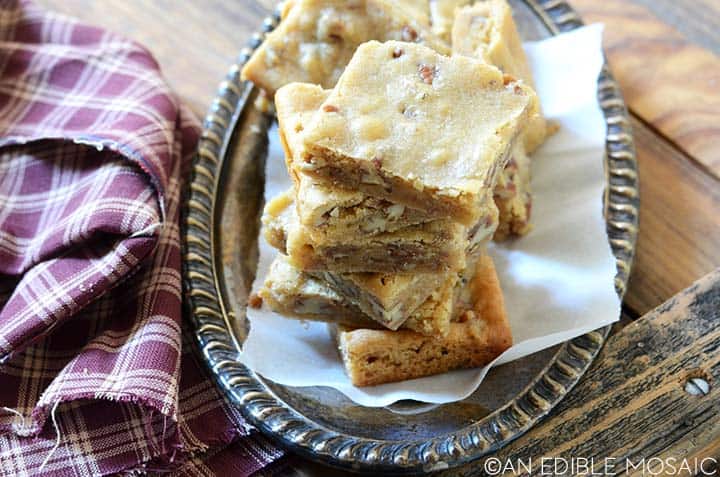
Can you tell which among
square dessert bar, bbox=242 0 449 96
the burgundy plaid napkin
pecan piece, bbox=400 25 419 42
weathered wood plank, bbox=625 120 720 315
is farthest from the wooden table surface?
pecan piece, bbox=400 25 419 42

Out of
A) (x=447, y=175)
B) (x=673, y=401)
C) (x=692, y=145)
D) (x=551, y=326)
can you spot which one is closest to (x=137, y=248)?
(x=447, y=175)

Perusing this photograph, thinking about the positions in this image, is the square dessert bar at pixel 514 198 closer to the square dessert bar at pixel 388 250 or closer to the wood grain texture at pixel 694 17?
the square dessert bar at pixel 388 250

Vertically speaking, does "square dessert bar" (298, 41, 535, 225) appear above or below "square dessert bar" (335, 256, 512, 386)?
above

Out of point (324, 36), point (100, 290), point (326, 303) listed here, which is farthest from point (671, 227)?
point (100, 290)

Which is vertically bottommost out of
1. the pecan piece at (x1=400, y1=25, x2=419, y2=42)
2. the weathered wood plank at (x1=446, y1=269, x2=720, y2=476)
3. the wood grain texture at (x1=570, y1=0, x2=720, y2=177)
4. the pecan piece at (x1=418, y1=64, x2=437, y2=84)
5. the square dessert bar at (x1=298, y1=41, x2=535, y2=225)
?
the weathered wood plank at (x1=446, y1=269, x2=720, y2=476)

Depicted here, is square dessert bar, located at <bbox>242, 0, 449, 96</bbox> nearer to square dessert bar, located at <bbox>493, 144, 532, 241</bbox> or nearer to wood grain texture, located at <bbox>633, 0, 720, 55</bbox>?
square dessert bar, located at <bbox>493, 144, 532, 241</bbox>

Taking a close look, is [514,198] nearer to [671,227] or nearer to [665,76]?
[671,227]

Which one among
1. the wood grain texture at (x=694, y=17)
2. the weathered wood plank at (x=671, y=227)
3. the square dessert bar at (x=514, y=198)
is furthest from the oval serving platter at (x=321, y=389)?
the wood grain texture at (x=694, y=17)
